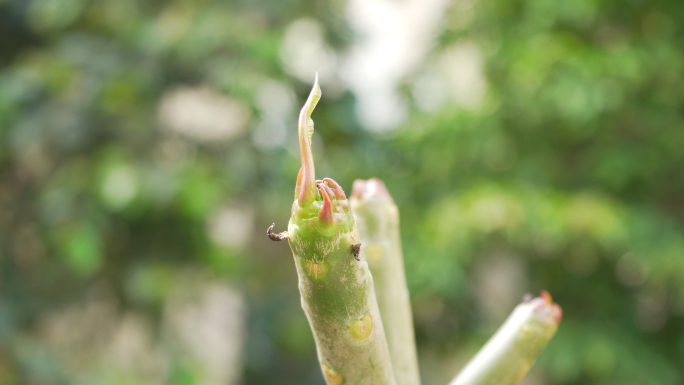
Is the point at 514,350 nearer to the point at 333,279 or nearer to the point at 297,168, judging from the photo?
the point at 333,279

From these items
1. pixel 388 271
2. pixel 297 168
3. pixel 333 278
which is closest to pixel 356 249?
pixel 333 278

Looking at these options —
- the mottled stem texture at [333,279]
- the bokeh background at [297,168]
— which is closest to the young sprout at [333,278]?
the mottled stem texture at [333,279]

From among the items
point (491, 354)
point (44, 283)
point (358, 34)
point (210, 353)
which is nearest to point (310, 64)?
point (358, 34)

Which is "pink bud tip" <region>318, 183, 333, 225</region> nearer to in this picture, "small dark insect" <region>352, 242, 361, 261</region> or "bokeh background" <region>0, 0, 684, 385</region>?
"small dark insect" <region>352, 242, 361, 261</region>

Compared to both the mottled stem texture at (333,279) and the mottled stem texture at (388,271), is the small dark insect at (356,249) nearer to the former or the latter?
the mottled stem texture at (333,279)

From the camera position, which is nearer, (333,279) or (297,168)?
(333,279)
